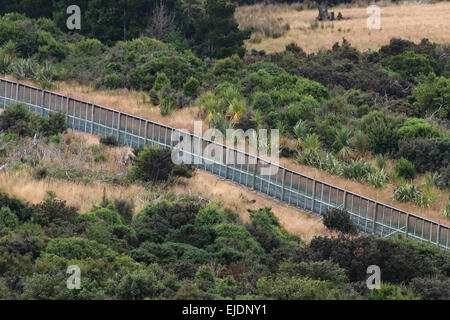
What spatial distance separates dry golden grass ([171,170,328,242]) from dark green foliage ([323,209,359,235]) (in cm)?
31

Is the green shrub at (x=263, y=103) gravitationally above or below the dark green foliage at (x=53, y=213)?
above

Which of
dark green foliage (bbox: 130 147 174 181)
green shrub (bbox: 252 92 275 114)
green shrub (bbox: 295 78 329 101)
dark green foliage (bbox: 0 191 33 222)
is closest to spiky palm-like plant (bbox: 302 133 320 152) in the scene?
green shrub (bbox: 252 92 275 114)

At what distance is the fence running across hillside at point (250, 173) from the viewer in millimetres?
35469

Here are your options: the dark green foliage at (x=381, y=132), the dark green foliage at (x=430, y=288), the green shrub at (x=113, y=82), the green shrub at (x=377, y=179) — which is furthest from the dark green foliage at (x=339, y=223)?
the green shrub at (x=113, y=82)

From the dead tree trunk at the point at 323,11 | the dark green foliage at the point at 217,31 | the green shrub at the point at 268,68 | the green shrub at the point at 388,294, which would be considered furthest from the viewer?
the dead tree trunk at the point at 323,11

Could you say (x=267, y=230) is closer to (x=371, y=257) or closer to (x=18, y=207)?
(x=371, y=257)

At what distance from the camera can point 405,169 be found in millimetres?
39000

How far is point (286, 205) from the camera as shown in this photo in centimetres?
3731

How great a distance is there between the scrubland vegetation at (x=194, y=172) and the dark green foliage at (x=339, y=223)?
0.06 meters

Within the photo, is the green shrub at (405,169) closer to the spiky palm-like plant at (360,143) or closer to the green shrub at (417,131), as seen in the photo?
the spiky palm-like plant at (360,143)

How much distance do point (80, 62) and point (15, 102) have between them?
21.4ft

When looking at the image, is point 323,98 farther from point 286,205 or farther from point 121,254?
point 121,254
